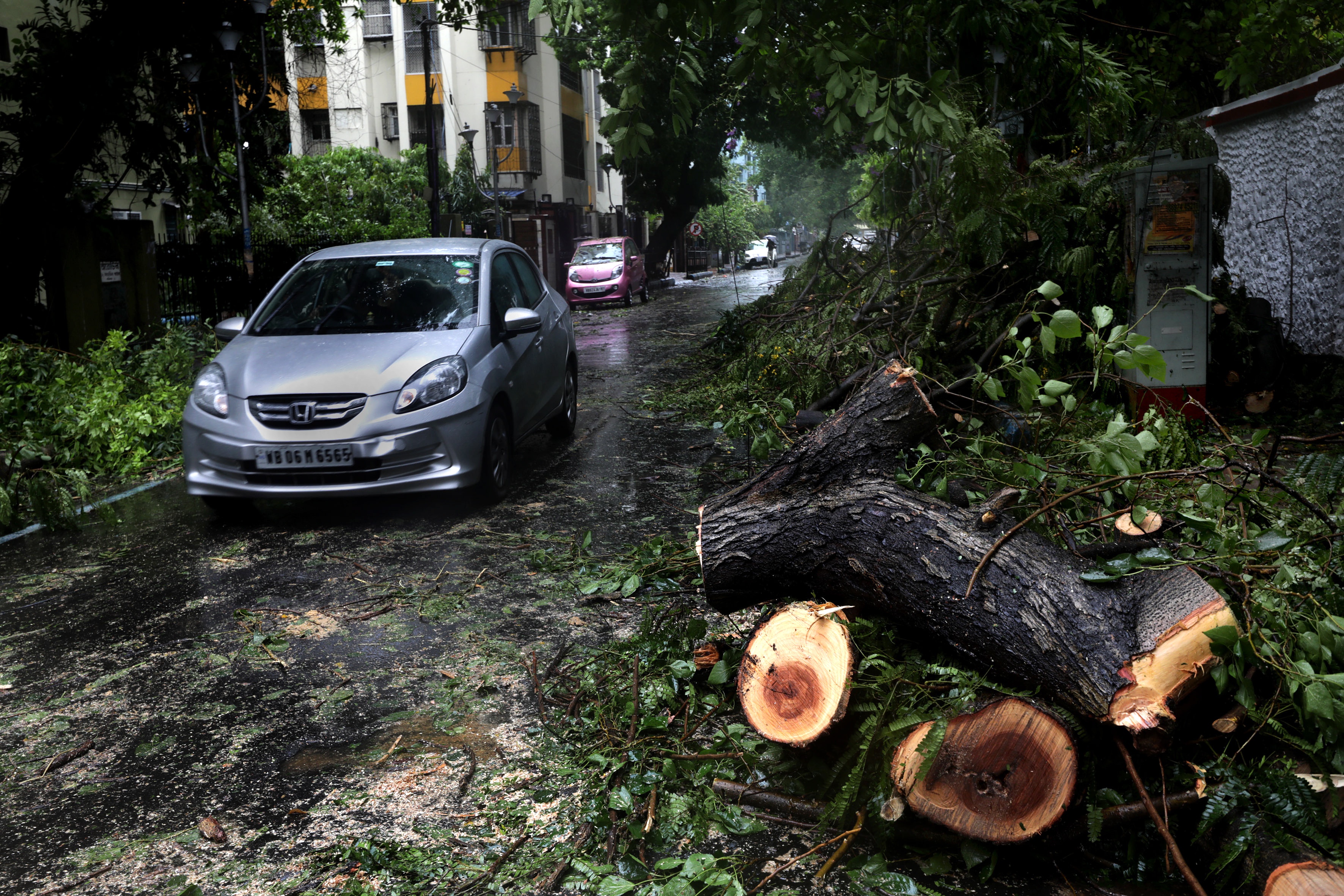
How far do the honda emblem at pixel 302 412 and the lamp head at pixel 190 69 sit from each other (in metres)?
9.47

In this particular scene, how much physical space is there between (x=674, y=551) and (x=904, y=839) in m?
2.65

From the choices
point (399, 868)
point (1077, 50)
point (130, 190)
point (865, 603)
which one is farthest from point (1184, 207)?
point (130, 190)

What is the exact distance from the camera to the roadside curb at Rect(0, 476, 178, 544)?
6.66 m

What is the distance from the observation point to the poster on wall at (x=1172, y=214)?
23.8ft

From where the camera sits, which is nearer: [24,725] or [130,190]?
[24,725]

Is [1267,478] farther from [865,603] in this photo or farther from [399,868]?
[399,868]

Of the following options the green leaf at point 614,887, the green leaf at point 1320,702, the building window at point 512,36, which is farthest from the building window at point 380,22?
the green leaf at point 1320,702

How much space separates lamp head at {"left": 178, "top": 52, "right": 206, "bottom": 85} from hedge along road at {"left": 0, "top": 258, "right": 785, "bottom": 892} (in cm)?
816

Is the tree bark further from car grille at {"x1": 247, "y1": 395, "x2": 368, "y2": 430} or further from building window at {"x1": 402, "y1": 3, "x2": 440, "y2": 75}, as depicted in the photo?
car grille at {"x1": 247, "y1": 395, "x2": 368, "y2": 430}

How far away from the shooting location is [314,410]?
20.7 feet

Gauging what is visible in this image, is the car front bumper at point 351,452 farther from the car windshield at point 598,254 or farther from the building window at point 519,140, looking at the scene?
the building window at point 519,140

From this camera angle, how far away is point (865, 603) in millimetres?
3670

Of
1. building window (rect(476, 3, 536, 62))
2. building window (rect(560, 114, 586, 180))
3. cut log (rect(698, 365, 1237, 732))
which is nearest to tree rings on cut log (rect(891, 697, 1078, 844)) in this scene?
cut log (rect(698, 365, 1237, 732))

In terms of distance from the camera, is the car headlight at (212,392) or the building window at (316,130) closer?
the car headlight at (212,392)
